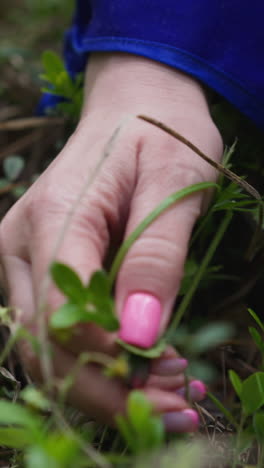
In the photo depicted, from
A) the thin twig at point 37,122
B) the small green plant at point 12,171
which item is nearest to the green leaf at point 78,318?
the small green plant at point 12,171

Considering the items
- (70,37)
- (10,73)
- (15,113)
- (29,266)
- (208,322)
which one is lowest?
(208,322)

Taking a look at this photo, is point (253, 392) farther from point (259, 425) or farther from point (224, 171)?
point (224, 171)

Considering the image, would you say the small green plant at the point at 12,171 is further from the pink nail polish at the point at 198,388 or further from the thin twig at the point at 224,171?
the pink nail polish at the point at 198,388

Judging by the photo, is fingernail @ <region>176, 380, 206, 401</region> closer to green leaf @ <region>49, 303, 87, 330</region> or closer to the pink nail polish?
the pink nail polish

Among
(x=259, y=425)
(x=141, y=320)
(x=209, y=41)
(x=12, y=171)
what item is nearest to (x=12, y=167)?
(x=12, y=171)

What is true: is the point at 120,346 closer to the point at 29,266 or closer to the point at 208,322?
the point at 29,266

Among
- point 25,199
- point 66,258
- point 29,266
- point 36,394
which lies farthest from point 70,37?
point 36,394

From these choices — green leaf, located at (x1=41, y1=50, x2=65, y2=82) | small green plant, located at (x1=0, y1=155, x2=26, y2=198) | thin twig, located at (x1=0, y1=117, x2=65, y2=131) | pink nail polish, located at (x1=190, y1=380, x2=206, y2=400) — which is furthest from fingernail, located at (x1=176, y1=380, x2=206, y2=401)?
thin twig, located at (x1=0, y1=117, x2=65, y2=131)
